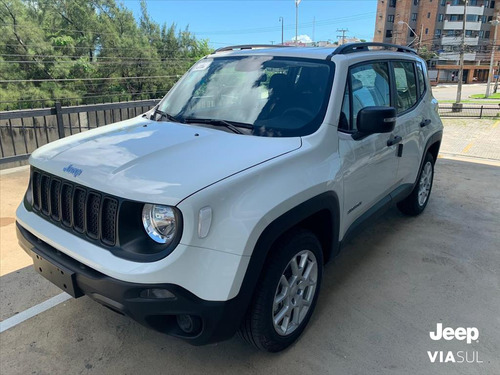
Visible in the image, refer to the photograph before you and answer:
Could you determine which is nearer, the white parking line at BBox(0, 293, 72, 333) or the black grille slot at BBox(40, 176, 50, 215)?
the black grille slot at BBox(40, 176, 50, 215)

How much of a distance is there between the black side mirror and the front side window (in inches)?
7.4

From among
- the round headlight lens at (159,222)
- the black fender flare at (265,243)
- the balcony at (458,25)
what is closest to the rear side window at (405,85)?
the black fender flare at (265,243)

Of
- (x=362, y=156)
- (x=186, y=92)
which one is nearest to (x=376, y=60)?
(x=362, y=156)

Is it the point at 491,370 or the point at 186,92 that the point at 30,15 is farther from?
the point at 491,370

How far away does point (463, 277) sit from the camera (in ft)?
11.2

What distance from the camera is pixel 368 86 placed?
315cm

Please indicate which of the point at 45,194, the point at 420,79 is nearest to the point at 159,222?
the point at 45,194

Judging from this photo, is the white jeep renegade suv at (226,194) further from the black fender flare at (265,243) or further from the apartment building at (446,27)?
the apartment building at (446,27)

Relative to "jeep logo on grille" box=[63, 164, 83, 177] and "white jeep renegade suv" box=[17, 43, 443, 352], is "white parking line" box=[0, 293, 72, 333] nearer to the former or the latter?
"white jeep renegade suv" box=[17, 43, 443, 352]

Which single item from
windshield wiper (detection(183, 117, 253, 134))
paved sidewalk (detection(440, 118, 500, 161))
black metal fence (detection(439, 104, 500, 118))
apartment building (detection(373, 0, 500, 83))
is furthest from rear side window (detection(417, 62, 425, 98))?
apartment building (detection(373, 0, 500, 83))

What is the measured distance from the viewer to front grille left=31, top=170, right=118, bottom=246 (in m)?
1.98

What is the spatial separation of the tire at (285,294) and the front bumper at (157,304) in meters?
0.18

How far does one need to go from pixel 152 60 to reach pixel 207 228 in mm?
39080

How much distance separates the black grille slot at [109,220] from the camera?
6.39ft
